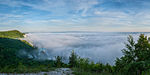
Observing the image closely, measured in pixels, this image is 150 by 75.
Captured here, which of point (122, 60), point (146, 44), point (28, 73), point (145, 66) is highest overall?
point (146, 44)

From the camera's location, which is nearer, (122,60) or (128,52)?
(122,60)

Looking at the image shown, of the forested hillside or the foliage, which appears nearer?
the foliage

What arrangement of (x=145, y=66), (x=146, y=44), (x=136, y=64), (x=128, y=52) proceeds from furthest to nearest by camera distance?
1. (x=128, y=52)
2. (x=146, y=44)
3. (x=136, y=64)
4. (x=145, y=66)

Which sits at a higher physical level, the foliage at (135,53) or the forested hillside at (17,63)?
the foliage at (135,53)

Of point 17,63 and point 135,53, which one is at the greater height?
point 135,53

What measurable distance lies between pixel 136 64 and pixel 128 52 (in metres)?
4.29

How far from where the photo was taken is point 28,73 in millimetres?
7586

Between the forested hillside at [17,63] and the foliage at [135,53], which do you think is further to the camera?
the forested hillside at [17,63]

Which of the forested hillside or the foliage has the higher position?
the foliage

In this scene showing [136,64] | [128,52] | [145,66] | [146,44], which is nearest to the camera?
[145,66]

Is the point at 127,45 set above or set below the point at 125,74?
above

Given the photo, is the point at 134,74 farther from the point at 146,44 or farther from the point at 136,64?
the point at 146,44

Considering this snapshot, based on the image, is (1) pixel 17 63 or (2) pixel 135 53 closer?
(2) pixel 135 53

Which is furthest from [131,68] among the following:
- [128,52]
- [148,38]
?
[148,38]
